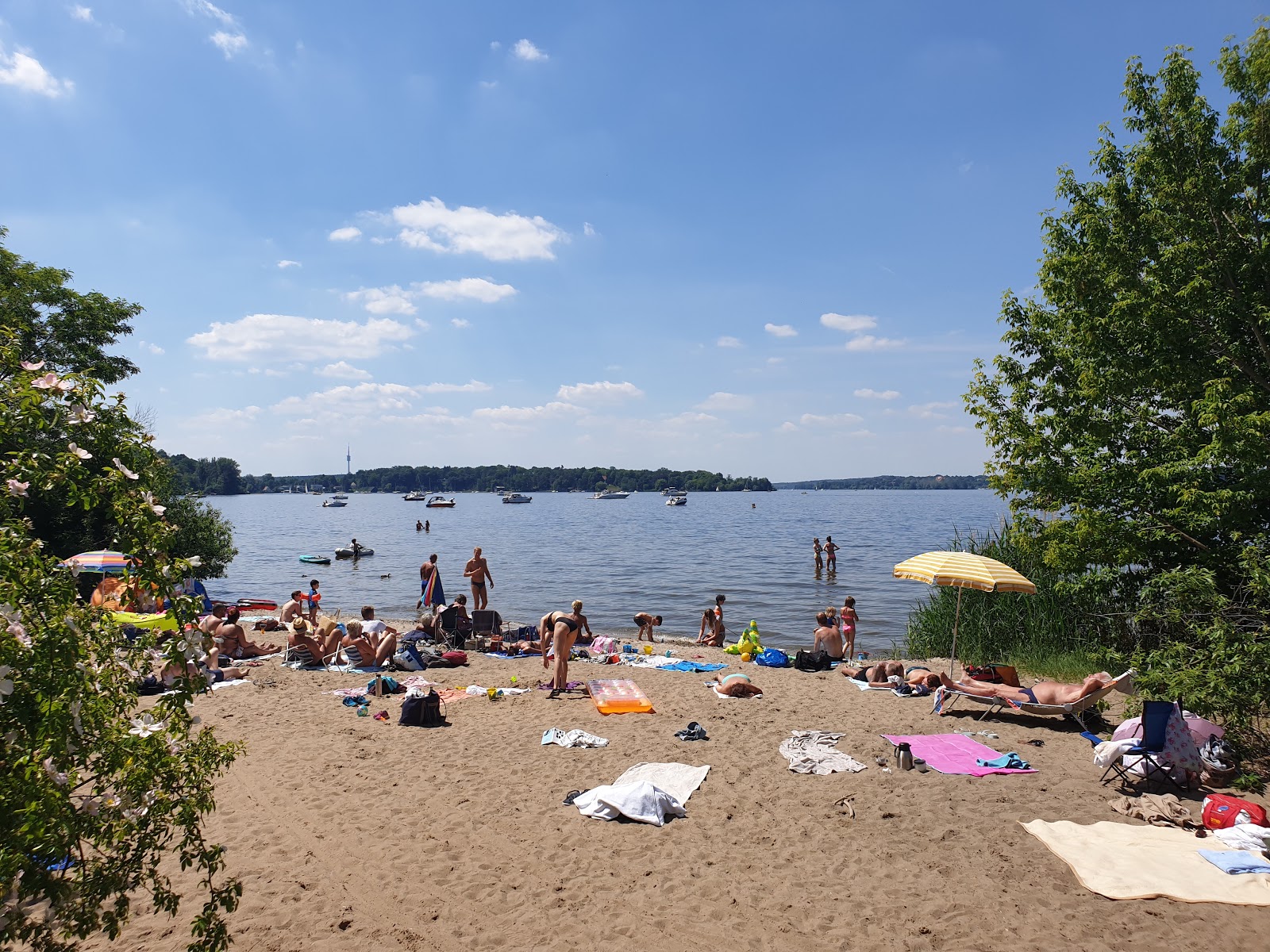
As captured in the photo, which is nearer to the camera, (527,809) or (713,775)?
(527,809)

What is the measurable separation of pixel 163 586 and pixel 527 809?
4.72 meters

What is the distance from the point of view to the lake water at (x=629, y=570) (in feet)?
75.5

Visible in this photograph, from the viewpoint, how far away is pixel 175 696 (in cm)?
280

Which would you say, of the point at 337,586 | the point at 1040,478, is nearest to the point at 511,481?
the point at 337,586

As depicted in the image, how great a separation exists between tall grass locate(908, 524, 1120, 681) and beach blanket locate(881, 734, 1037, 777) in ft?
13.8

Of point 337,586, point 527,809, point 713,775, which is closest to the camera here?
point 527,809

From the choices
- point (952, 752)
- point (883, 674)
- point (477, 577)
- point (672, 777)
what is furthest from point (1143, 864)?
point (477, 577)

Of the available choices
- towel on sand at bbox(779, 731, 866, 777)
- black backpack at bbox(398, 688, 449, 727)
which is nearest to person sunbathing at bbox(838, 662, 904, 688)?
towel on sand at bbox(779, 731, 866, 777)

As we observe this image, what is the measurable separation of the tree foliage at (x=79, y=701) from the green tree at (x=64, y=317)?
20.0m

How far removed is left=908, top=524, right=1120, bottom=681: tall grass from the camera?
1200 cm

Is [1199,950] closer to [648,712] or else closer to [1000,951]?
[1000,951]

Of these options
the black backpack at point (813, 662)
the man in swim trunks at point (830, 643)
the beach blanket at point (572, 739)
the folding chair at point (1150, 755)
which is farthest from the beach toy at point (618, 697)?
the folding chair at point (1150, 755)

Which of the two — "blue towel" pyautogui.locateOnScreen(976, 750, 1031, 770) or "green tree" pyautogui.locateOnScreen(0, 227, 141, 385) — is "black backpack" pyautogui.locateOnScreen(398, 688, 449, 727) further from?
"green tree" pyautogui.locateOnScreen(0, 227, 141, 385)

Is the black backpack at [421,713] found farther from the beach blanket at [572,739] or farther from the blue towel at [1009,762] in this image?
the blue towel at [1009,762]
